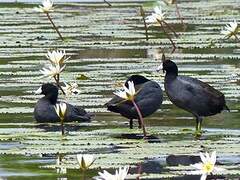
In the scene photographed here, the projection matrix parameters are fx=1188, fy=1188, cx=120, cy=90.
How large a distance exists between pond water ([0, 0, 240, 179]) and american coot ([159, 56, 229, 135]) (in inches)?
6.8

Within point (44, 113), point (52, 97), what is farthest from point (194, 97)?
point (52, 97)

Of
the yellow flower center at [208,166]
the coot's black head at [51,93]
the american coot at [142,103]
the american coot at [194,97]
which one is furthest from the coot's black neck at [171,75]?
the yellow flower center at [208,166]

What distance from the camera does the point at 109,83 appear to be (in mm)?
14445

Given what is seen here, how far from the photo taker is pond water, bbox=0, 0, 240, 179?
9.31 meters

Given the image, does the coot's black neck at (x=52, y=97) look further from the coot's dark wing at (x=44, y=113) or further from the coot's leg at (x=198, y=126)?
the coot's leg at (x=198, y=126)

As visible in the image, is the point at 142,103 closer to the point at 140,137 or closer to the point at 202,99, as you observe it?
the point at 202,99

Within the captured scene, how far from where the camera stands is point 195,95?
11.2 m

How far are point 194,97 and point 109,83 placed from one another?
339 cm

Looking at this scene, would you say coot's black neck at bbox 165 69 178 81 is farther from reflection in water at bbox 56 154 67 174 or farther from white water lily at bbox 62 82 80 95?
white water lily at bbox 62 82 80 95

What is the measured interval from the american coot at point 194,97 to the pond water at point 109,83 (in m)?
0.17

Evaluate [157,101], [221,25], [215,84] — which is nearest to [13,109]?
[157,101]

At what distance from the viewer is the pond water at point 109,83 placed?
30.6ft

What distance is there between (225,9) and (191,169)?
18043 mm

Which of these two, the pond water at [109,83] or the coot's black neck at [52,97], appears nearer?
the pond water at [109,83]
